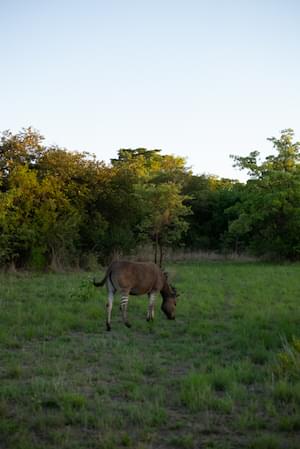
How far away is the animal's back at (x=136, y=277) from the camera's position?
11164mm

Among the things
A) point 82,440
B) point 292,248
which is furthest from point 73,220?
point 82,440

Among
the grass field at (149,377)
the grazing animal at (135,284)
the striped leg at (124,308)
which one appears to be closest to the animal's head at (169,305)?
the grazing animal at (135,284)

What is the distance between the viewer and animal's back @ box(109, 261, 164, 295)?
11.2 metres

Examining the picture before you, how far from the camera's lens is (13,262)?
22.4 meters

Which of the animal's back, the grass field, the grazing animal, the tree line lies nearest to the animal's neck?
the grazing animal

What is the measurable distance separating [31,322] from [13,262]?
1221cm

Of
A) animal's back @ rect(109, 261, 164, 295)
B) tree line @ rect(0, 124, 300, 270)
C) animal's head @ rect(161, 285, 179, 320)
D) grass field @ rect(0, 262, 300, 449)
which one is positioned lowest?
grass field @ rect(0, 262, 300, 449)

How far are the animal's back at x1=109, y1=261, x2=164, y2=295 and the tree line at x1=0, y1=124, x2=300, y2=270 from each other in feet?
34.9

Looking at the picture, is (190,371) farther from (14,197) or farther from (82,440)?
(14,197)

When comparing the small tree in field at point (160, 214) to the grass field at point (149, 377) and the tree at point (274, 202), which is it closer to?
the tree at point (274, 202)

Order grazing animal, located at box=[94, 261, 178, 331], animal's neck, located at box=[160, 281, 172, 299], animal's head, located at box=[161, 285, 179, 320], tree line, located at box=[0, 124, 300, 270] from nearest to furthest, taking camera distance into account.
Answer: grazing animal, located at box=[94, 261, 178, 331] < animal's head, located at box=[161, 285, 179, 320] < animal's neck, located at box=[160, 281, 172, 299] < tree line, located at box=[0, 124, 300, 270]

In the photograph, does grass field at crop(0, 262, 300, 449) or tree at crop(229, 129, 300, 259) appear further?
tree at crop(229, 129, 300, 259)

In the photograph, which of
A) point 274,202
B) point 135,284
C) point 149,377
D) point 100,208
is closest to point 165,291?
point 135,284

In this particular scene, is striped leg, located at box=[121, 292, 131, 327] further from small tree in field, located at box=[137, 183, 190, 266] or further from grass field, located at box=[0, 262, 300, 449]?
small tree in field, located at box=[137, 183, 190, 266]
